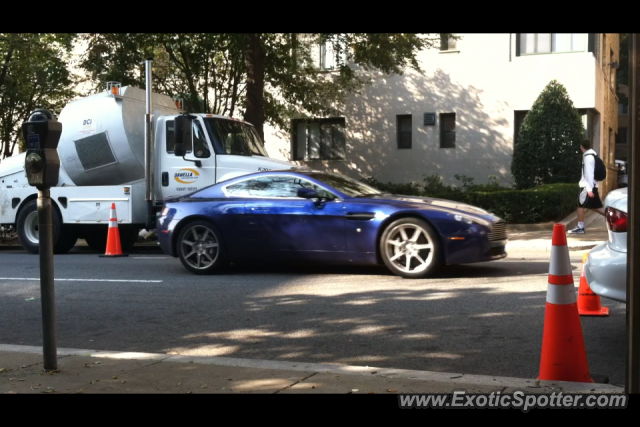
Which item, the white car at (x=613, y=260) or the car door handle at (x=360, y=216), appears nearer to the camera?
the white car at (x=613, y=260)

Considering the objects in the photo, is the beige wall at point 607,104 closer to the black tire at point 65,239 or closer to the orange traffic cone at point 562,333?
the black tire at point 65,239

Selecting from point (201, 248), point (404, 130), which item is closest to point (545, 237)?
point (201, 248)

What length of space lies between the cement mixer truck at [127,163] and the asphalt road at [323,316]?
2.77m

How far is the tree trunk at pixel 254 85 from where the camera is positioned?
18.4 metres

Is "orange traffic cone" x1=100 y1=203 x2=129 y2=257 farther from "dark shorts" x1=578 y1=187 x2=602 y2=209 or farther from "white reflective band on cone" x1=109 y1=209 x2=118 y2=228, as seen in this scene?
"dark shorts" x1=578 y1=187 x2=602 y2=209

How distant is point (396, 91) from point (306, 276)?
15589 millimetres

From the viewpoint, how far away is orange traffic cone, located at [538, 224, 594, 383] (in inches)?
185

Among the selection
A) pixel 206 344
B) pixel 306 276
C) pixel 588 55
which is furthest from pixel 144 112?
pixel 588 55

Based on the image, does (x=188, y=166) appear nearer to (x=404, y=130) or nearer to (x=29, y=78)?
(x=404, y=130)

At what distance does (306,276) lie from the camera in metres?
9.96

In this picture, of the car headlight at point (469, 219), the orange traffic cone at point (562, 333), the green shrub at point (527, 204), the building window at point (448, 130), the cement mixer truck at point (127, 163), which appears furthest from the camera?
the building window at point (448, 130)

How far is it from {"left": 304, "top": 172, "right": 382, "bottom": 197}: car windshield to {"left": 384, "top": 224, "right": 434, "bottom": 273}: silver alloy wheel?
0.94 metres

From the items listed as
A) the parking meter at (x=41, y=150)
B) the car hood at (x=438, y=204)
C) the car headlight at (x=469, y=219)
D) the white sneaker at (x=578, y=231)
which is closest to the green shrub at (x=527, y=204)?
the white sneaker at (x=578, y=231)

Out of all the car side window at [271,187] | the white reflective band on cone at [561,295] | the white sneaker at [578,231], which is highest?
the car side window at [271,187]
